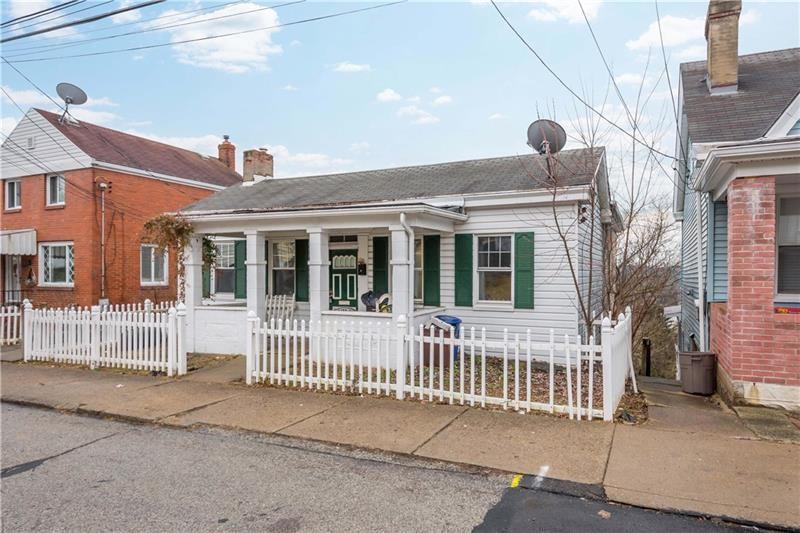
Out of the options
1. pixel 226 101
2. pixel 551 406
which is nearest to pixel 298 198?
pixel 226 101

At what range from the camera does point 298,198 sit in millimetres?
13117

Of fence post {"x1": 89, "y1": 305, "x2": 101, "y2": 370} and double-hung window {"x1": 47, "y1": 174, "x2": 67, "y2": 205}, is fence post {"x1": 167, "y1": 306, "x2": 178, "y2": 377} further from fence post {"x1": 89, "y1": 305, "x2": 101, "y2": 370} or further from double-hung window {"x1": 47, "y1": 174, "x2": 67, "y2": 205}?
double-hung window {"x1": 47, "y1": 174, "x2": 67, "y2": 205}

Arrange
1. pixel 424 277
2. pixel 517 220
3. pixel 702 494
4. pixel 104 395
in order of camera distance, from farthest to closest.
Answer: pixel 424 277
pixel 517 220
pixel 104 395
pixel 702 494

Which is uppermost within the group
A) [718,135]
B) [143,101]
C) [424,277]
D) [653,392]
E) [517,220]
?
[143,101]

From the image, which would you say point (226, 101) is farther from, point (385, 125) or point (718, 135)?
point (718, 135)

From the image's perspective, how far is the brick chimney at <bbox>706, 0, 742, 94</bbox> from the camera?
10219 millimetres

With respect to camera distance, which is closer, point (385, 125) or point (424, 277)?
point (424, 277)

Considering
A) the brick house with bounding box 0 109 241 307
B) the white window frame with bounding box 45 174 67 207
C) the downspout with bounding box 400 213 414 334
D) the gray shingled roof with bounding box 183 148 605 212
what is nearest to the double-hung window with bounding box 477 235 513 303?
the gray shingled roof with bounding box 183 148 605 212

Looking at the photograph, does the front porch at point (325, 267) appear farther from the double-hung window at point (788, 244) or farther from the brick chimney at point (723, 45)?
the brick chimney at point (723, 45)

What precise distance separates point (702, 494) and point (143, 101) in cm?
1705

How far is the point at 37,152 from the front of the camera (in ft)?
57.1

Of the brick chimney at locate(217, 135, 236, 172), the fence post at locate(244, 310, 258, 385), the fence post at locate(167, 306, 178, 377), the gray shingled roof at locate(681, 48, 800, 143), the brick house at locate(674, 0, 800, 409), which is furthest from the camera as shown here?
the brick chimney at locate(217, 135, 236, 172)

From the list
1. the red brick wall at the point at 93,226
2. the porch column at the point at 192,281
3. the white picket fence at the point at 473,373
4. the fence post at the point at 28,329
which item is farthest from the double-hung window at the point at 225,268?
the white picket fence at the point at 473,373

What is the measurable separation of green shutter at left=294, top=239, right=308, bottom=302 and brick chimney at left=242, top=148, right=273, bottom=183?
445 cm
